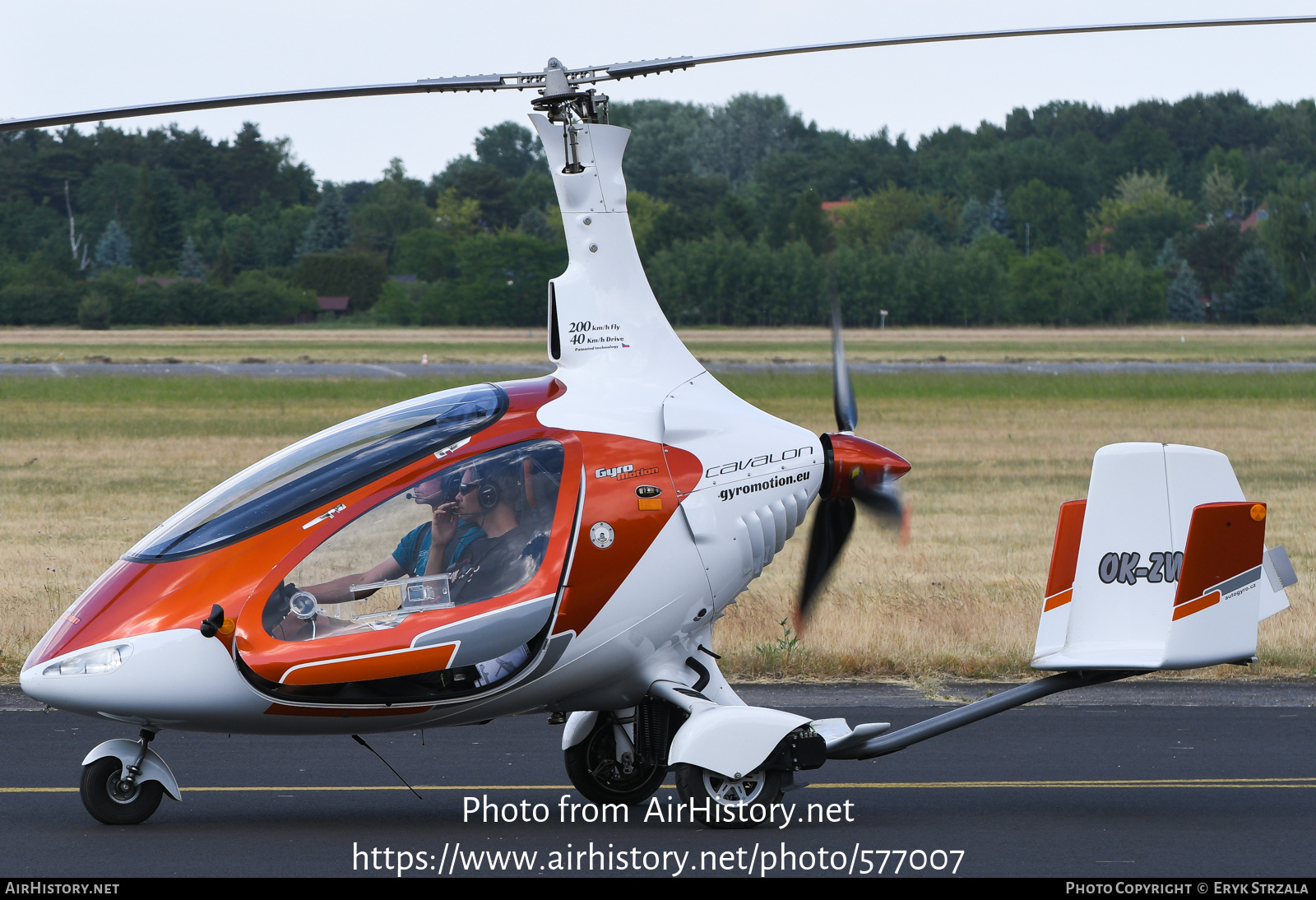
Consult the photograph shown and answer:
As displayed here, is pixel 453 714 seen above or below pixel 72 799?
above

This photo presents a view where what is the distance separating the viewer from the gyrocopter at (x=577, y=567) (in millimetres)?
6547

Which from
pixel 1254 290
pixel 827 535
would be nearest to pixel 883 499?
pixel 827 535

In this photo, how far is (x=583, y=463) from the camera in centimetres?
707

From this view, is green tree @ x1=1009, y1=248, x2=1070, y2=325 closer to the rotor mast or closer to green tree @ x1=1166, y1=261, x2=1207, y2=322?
green tree @ x1=1166, y1=261, x2=1207, y2=322

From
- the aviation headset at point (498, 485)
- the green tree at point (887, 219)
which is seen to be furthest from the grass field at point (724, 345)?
the aviation headset at point (498, 485)

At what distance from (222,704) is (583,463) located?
199 centimetres

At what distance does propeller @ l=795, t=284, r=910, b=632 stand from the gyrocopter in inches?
0.6

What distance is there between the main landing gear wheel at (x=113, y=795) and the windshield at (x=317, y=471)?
3.34 ft

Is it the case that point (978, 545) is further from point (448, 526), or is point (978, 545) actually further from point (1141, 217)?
point (1141, 217)

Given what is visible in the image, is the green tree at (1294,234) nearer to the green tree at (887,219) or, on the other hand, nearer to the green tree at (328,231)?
the green tree at (887,219)

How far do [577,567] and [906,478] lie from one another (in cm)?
1863

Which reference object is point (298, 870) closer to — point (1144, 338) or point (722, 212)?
point (1144, 338)

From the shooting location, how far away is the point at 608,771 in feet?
24.9

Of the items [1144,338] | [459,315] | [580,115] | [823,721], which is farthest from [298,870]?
[459,315]
